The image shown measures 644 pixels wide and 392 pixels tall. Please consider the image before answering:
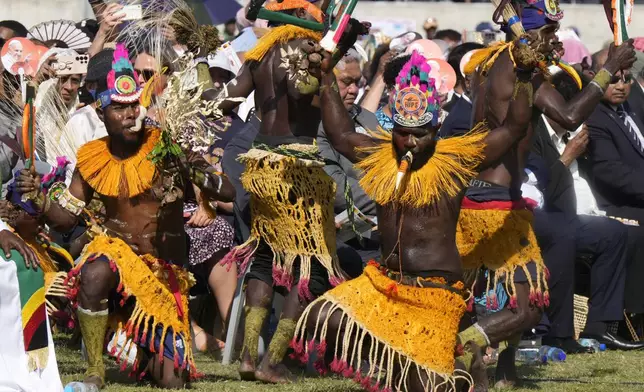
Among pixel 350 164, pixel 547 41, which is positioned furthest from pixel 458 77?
pixel 547 41

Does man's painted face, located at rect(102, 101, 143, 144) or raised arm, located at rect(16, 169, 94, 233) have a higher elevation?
man's painted face, located at rect(102, 101, 143, 144)

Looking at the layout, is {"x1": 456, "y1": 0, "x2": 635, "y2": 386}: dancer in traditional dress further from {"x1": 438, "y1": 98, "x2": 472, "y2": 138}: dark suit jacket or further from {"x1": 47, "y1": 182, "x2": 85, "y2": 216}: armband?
{"x1": 47, "y1": 182, "x2": 85, "y2": 216}: armband

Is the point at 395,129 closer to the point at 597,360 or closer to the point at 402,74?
the point at 402,74

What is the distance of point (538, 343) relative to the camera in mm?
9867

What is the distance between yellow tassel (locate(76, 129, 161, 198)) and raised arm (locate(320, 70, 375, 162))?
120 centimetres

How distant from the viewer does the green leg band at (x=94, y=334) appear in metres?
7.65

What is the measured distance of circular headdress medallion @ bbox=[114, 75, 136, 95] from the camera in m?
7.73

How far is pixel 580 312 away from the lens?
33.9 feet

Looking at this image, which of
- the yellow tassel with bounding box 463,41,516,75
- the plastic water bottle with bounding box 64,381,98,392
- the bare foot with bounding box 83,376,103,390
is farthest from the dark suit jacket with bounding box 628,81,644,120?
the plastic water bottle with bounding box 64,381,98,392

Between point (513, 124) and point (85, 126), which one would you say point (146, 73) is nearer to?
point (85, 126)

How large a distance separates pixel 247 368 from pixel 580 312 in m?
3.21

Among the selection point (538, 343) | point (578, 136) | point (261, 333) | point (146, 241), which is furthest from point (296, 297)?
point (578, 136)

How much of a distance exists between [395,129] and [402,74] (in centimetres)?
29

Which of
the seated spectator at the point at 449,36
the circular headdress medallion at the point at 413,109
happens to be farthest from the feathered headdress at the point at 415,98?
the seated spectator at the point at 449,36
